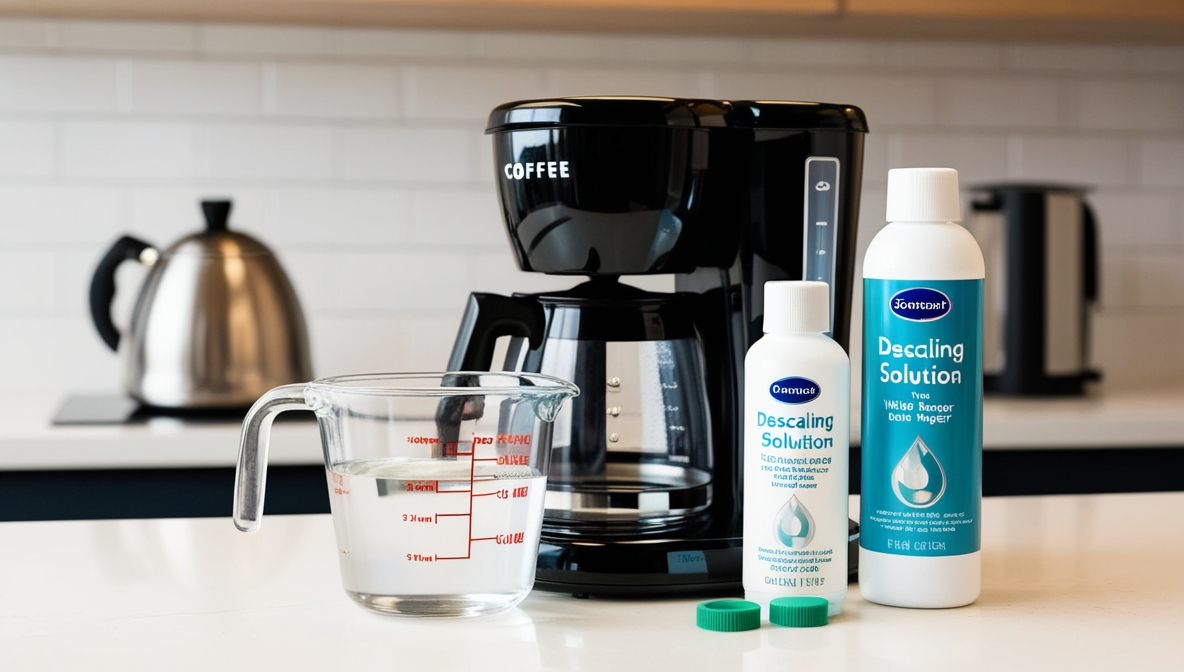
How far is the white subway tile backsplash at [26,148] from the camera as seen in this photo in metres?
1.98

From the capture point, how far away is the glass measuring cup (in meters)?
0.66

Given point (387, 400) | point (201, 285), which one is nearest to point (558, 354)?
point (387, 400)

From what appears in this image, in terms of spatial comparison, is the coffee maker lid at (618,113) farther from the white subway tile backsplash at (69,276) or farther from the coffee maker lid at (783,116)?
the white subway tile backsplash at (69,276)

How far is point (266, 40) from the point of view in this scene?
2021mm

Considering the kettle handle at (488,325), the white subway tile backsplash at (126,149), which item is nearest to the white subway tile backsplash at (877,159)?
the white subway tile backsplash at (126,149)

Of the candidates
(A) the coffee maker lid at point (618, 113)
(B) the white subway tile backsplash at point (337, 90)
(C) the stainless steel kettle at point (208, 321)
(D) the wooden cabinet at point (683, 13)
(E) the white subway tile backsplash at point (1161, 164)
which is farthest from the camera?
(E) the white subway tile backsplash at point (1161, 164)

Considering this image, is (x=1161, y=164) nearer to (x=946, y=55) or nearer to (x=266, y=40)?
(x=946, y=55)

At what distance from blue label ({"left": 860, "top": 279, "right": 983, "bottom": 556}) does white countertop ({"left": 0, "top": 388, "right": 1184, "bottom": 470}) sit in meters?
0.92

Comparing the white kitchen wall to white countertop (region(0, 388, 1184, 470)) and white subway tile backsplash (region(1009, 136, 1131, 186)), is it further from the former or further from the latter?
white countertop (region(0, 388, 1184, 470))

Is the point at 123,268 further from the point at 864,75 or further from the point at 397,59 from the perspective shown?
the point at 864,75

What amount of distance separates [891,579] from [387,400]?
289mm

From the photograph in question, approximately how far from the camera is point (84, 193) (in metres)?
2.01

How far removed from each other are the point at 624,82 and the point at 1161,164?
0.98 meters

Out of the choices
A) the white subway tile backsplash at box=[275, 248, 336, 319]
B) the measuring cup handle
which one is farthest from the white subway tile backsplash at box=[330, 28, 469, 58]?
the measuring cup handle
